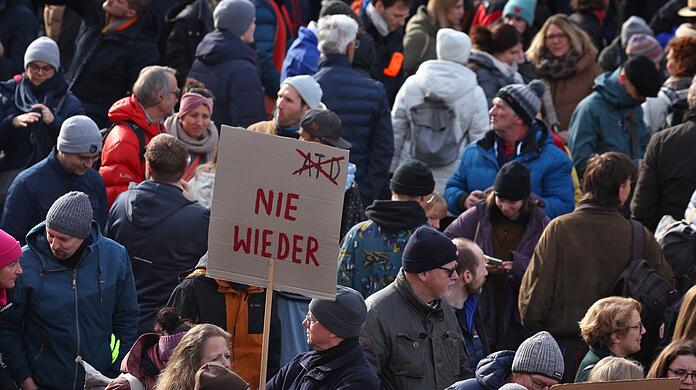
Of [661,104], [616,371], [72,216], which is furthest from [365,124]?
[616,371]

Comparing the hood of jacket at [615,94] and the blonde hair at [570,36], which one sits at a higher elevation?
the blonde hair at [570,36]

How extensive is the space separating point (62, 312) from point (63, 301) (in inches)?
2.4

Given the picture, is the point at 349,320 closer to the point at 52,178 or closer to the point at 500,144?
the point at 52,178

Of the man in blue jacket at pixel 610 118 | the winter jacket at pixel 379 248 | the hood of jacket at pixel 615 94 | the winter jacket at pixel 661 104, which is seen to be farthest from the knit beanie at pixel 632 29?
the winter jacket at pixel 379 248

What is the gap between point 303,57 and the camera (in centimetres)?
1361

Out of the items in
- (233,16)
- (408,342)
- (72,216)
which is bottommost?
(408,342)

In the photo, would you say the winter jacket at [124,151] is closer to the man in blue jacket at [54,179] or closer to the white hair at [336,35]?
the man in blue jacket at [54,179]

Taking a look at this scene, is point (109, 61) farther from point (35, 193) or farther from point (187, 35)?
point (35, 193)

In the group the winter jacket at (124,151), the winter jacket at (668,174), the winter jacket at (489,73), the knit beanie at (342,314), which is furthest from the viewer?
the winter jacket at (489,73)

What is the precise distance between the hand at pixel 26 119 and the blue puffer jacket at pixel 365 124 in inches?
85.8

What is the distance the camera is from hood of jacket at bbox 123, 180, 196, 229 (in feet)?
31.4

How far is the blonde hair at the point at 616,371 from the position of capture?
8.02 meters

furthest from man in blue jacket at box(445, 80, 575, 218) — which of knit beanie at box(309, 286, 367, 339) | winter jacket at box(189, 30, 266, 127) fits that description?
knit beanie at box(309, 286, 367, 339)

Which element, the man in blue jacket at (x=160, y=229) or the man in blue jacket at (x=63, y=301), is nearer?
the man in blue jacket at (x=63, y=301)
